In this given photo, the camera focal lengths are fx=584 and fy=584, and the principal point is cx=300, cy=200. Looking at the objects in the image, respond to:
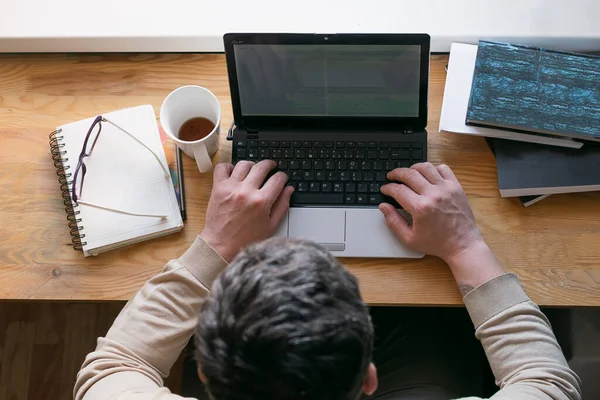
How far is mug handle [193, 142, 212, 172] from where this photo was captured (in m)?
0.95

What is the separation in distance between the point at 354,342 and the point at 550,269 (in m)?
0.50

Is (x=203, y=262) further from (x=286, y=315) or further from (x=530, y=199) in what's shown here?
(x=530, y=199)

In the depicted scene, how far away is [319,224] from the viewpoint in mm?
953

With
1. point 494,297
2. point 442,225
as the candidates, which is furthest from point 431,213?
point 494,297

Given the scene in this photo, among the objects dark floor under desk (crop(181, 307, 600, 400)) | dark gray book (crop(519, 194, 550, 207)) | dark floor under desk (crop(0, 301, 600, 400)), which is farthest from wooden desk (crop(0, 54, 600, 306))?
dark floor under desk (crop(0, 301, 600, 400))

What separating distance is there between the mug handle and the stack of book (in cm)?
40

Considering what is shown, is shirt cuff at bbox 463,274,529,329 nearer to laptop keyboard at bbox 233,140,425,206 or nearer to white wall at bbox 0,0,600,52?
laptop keyboard at bbox 233,140,425,206

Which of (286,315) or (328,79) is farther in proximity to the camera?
(328,79)

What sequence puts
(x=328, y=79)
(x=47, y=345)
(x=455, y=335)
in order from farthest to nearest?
1. (x=47, y=345)
2. (x=455, y=335)
3. (x=328, y=79)

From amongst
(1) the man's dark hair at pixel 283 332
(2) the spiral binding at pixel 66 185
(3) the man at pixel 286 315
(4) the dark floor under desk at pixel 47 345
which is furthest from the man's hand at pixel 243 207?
(4) the dark floor under desk at pixel 47 345

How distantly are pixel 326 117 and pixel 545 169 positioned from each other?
1.21 ft

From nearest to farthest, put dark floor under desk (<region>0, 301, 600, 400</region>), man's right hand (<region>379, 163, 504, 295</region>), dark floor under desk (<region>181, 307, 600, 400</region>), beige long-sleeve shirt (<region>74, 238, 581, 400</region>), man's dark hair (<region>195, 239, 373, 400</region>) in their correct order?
man's dark hair (<region>195, 239, 373, 400</region>) < beige long-sleeve shirt (<region>74, 238, 581, 400</region>) < man's right hand (<region>379, 163, 504, 295</region>) < dark floor under desk (<region>181, 307, 600, 400</region>) < dark floor under desk (<region>0, 301, 600, 400</region>)

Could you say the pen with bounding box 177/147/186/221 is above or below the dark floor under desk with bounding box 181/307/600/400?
above

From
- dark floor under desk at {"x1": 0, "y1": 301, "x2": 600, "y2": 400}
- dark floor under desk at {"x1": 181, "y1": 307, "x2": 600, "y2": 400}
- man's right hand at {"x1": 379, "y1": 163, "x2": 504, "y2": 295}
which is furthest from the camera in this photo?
dark floor under desk at {"x1": 0, "y1": 301, "x2": 600, "y2": 400}
